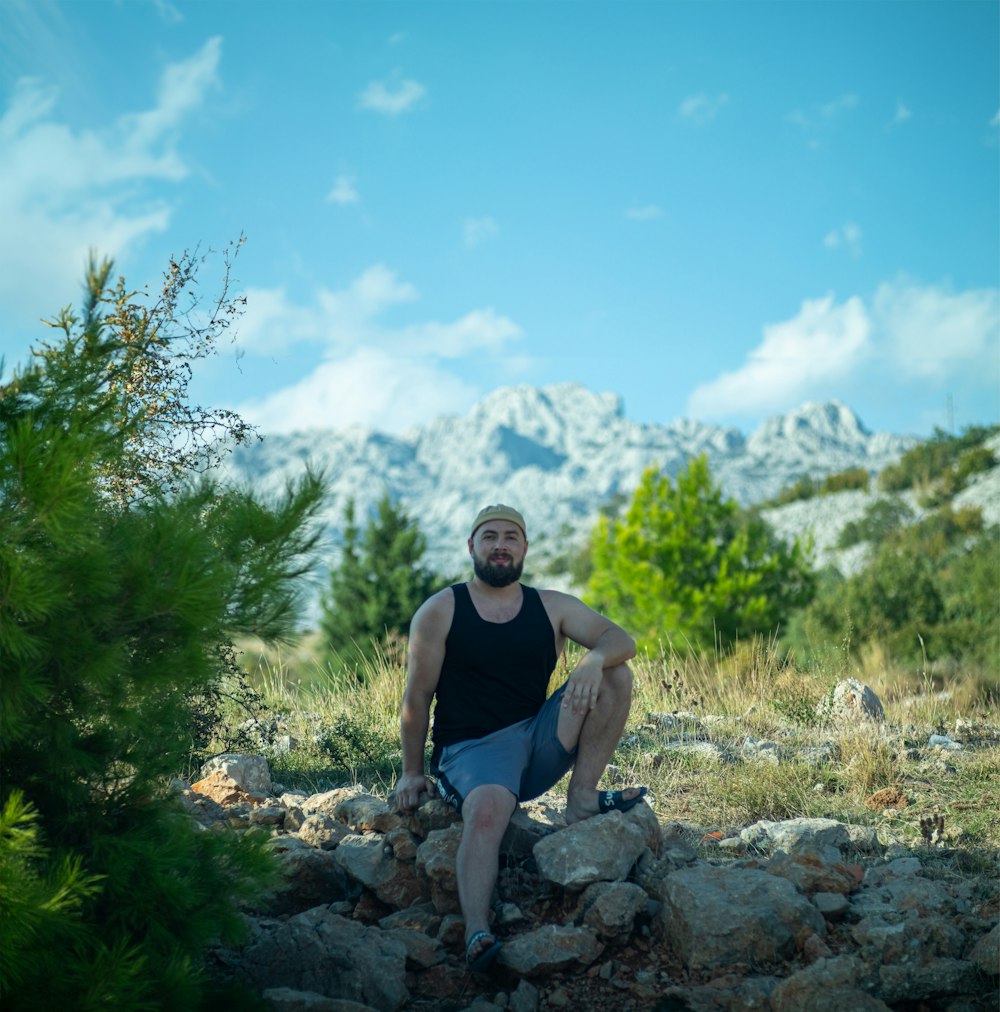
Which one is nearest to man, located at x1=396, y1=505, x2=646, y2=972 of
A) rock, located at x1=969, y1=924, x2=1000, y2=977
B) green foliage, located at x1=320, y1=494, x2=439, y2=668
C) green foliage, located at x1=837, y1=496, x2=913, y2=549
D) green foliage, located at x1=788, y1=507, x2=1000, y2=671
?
rock, located at x1=969, y1=924, x2=1000, y2=977

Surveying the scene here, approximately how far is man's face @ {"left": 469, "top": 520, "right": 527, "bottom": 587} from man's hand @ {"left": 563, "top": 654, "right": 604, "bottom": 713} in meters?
0.53

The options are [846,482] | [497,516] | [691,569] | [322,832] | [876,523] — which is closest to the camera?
[497,516]

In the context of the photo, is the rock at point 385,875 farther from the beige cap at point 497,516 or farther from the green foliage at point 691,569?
the green foliage at point 691,569

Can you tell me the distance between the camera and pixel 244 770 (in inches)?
227

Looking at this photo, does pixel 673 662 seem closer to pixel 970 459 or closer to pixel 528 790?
pixel 528 790

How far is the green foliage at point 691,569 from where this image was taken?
19.1 meters

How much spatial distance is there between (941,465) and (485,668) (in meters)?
46.2

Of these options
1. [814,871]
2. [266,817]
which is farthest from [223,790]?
[814,871]

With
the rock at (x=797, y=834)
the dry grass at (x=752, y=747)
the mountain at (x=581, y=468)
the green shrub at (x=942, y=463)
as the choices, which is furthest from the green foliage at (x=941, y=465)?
the mountain at (x=581, y=468)

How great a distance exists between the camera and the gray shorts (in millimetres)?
4277

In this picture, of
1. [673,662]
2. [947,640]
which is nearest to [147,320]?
[673,662]

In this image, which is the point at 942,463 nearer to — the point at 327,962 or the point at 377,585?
the point at 377,585

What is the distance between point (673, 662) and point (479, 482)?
588 feet

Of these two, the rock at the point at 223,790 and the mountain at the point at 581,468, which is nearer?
the rock at the point at 223,790
